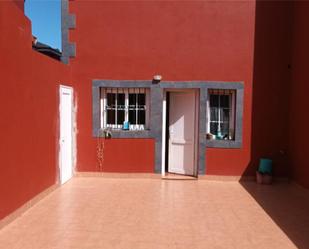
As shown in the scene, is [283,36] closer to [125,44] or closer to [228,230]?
[125,44]

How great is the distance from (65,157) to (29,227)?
2.57 metres

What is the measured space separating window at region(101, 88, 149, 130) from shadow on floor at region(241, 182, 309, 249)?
2.88 meters

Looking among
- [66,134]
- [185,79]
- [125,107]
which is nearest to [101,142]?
[66,134]

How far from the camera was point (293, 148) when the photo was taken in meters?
7.14

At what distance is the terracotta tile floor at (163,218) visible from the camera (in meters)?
4.18

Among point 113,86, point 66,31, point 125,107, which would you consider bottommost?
point 125,107

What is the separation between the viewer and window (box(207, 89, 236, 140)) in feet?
25.1

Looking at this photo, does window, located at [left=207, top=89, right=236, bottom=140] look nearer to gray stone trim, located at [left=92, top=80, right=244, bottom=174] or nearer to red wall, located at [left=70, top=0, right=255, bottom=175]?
gray stone trim, located at [left=92, top=80, right=244, bottom=174]

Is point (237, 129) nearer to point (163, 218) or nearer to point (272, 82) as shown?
point (272, 82)

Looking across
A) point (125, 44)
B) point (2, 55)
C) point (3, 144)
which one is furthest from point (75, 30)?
point (3, 144)

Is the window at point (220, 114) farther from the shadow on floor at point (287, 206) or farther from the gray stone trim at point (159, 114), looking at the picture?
the shadow on floor at point (287, 206)

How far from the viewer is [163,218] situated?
5004mm

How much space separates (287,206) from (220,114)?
275cm

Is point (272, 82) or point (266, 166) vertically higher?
point (272, 82)
